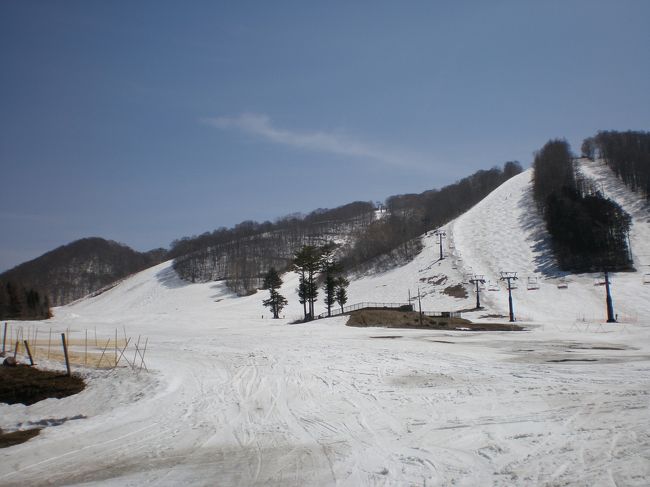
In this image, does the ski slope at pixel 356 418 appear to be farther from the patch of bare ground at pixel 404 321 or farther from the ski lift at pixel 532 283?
the ski lift at pixel 532 283

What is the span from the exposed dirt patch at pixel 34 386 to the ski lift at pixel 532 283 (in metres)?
61.0

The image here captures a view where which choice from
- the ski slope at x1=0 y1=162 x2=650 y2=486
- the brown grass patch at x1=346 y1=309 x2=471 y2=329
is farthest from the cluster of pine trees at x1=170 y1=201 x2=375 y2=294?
the ski slope at x1=0 y1=162 x2=650 y2=486

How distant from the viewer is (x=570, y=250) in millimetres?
73312

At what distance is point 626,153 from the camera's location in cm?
11394

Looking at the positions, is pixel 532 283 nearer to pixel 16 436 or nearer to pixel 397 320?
pixel 397 320

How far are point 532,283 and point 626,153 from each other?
237 ft

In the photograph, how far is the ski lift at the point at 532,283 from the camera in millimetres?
64094

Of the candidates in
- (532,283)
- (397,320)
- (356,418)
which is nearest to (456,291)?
(532,283)

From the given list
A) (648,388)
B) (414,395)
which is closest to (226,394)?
(414,395)

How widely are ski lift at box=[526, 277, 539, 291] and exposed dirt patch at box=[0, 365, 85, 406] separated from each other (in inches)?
2402

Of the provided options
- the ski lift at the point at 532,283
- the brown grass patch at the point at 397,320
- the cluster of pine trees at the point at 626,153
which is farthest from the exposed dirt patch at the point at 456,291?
the cluster of pine trees at the point at 626,153

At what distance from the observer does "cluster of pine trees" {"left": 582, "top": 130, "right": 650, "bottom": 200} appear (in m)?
102

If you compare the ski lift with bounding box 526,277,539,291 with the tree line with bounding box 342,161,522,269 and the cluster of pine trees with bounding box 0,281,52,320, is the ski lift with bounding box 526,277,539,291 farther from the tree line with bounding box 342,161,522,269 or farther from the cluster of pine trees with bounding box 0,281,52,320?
the cluster of pine trees with bounding box 0,281,52,320

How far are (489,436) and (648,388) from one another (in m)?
6.33
